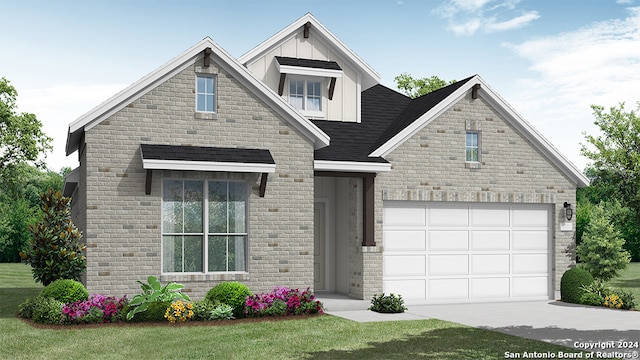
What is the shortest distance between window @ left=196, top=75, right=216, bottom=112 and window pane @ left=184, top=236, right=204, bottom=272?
320 centimetres

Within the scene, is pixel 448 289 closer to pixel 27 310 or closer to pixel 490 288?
pixel 490 288

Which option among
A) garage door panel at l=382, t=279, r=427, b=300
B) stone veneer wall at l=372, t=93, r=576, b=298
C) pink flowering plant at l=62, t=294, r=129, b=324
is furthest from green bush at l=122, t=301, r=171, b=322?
garage door panel at l=382, t=279, r=427, b=300

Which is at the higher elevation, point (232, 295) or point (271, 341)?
point (232, 295)

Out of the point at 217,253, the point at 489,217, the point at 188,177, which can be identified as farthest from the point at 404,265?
the point at 188,177

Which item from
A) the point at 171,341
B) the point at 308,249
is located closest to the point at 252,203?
the point at 308,249

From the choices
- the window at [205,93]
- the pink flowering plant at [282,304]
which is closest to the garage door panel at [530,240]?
the pink flowering plant at [282,304]

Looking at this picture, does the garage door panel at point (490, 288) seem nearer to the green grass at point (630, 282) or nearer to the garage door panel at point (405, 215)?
the garage door panel at point (405, 215)

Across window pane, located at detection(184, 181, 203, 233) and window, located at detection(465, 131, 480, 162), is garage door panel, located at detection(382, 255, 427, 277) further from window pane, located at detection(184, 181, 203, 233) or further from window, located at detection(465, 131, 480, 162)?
window pane, located at detection(184, 181, 203, 233)

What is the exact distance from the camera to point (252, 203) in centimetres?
1839

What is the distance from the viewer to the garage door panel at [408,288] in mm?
20484

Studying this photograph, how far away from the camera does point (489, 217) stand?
21703 millimetres

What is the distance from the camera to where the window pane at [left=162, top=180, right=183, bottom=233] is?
17.7 meters

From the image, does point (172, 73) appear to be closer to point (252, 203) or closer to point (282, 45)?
point (252, 203)

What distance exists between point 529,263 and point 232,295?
995 cm
